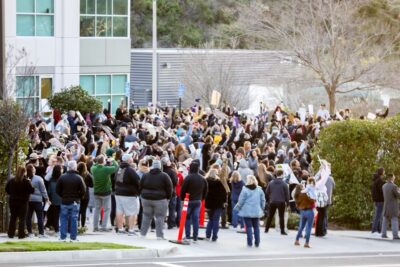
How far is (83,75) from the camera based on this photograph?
159 ft

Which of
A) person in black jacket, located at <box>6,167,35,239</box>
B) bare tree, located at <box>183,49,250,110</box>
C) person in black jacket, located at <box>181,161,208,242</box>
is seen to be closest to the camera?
person in black jacket, located at <box>6,167,35,239</box>

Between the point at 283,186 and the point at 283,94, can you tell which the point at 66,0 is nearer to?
the point at 283,94

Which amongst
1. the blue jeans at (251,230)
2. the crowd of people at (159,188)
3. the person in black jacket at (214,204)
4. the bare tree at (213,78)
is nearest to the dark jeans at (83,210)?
the crowd of people at (159,188)

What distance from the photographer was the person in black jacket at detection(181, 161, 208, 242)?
23.7 m

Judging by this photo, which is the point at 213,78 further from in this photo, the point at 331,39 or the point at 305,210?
the point at 305,210

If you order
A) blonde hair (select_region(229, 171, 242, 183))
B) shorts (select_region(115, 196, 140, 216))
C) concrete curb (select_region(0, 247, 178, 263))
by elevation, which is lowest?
concrete curb (select_region(0, 247, 178, 263))

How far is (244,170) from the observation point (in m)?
26.8

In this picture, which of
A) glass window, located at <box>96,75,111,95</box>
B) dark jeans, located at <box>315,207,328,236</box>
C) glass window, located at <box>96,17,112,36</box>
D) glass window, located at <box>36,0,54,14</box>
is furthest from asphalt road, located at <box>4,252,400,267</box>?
glass window, located at <box>96,17,112,36</box>

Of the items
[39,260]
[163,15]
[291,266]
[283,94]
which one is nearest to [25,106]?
[39,260]

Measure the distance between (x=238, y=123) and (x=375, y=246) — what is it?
50.8ft

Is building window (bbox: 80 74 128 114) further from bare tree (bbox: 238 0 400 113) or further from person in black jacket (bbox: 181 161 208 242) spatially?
person in black jacket (bbox: 181 161 208 242)

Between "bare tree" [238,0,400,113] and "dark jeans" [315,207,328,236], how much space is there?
2555cm

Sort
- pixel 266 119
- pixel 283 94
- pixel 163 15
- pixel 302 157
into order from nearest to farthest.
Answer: pixel 302 157, pixel 266 119, pixel 283 94, pixel 163 15

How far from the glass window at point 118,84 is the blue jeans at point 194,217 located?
2641 cm
